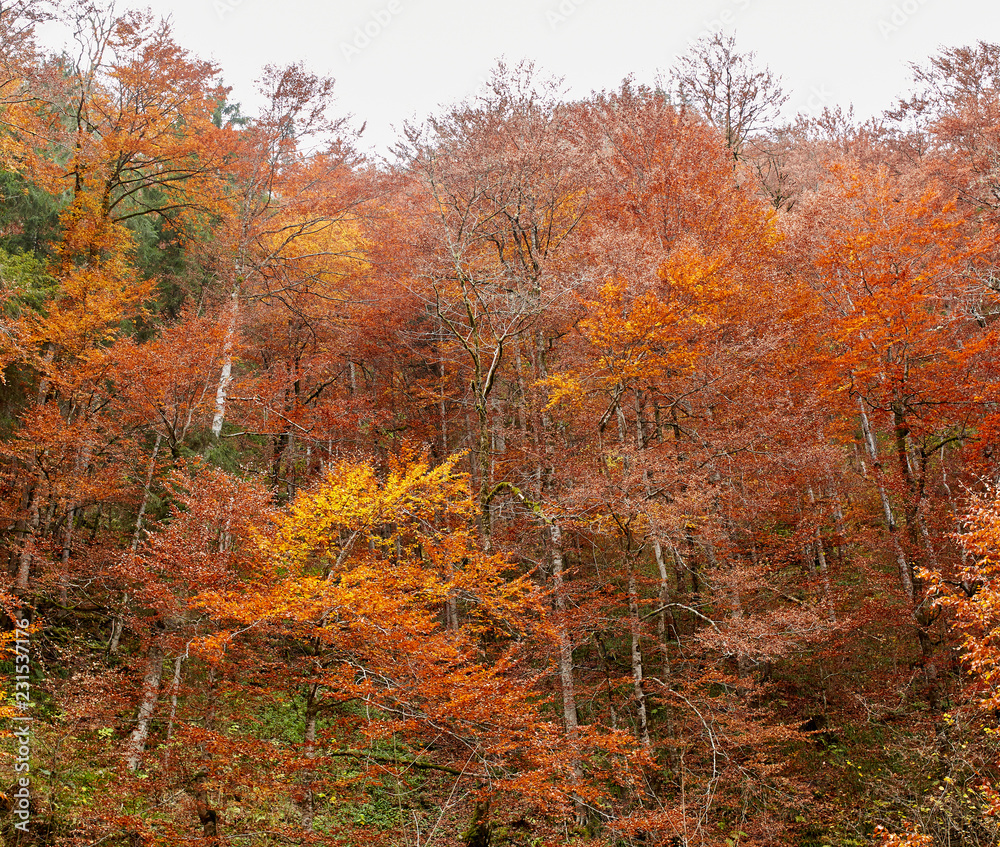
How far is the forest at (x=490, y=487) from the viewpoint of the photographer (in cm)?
886

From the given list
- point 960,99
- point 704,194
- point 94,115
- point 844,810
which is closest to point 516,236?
point 704,194

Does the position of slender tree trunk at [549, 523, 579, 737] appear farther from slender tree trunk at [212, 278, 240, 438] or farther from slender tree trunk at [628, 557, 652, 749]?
slender tree trunk at [212, 278, 240, 438]

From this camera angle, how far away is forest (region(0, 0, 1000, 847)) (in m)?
8.86

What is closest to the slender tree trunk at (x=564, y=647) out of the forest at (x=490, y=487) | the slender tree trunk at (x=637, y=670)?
the forest at (x=490, y=487)

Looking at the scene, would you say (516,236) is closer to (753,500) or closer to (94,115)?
(753,500)

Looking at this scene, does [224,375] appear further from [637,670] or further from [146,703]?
[637,670]

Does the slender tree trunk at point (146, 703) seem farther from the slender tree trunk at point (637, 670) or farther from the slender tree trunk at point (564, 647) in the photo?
the slender tree trunk at point (637, 670)

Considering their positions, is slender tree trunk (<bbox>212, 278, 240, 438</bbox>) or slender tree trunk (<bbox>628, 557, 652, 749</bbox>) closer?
slender tree trunk (<bbox>628, 557, 652, 749</bbox>)

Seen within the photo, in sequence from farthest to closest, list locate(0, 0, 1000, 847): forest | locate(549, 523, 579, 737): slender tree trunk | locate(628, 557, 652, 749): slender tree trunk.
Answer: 1. locate(628, 557, 652, 749): slender tree trunk
2. locate(549, 523, 579, 737): slender tree trunk
3. locate(0, 0, 1000, 847): forest

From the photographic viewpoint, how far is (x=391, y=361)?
20.0m

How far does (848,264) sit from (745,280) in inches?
92.1

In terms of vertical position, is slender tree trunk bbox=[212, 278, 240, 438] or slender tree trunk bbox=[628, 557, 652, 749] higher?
slender tree trunk bbox=[212, 278, 240, 438]

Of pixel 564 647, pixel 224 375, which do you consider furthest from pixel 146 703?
pixel 564 647

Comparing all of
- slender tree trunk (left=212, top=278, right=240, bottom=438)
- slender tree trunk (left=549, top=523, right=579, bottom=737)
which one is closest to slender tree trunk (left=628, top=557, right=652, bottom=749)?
slender tree trunk (left=549, top=523, right=579, bottom=737)
